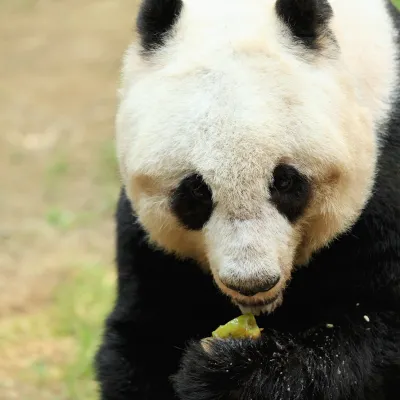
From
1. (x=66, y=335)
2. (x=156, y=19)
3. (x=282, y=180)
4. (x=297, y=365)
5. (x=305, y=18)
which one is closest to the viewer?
(x=282, y=180)

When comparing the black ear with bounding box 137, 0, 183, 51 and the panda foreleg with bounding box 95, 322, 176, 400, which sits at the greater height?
the black ear with bounding box 137, 0, 183, 51

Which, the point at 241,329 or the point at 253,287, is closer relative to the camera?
the point at 253,287

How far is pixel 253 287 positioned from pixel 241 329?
56cm

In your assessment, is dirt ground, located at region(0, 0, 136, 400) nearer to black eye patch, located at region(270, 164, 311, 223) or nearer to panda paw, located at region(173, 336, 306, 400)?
panda paw, located at region(173, 336, 306, 400)

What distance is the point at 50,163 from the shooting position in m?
8.49

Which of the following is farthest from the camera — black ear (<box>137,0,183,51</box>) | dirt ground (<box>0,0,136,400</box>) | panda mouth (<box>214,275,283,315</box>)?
dirt ground (<box>0,0,136,400</box>)

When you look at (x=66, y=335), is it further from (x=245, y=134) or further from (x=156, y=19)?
(x=245, y=134)

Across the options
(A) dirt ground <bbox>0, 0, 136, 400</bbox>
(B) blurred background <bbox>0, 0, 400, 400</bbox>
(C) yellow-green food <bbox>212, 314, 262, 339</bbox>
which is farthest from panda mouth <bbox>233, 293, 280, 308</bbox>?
(A) dirt ground <bbox>0, 0, 136, 400</bbox>

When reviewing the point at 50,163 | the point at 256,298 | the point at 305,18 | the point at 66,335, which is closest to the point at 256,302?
the point at 256,298

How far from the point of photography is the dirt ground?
621 centimetres

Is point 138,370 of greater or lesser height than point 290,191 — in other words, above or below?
below

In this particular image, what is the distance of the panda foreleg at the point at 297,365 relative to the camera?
3451mm

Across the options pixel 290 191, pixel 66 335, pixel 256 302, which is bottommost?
pixel 66 335

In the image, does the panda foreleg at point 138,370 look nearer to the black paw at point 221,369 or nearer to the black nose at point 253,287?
the black paw at point 221,369
